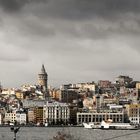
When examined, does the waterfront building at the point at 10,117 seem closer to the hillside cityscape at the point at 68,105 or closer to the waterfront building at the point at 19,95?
the hillside cityscape at the point at 68,105

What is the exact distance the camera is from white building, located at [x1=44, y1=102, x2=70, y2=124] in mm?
87994

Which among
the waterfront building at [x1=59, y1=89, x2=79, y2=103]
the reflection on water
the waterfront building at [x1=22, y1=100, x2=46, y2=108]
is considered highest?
the waterfront building at [x1=59, y1=89, x2=79, y2=103]

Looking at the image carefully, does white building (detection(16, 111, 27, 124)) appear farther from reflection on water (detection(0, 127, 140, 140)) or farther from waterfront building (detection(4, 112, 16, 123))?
reflection on water (detection(0, 127, 140, 140))

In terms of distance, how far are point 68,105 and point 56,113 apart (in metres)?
4.91

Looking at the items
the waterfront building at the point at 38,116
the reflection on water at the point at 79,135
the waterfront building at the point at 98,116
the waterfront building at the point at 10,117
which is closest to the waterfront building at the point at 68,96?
the waterfront building at the point at 10,117

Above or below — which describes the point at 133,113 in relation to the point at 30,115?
above

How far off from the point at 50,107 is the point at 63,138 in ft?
210

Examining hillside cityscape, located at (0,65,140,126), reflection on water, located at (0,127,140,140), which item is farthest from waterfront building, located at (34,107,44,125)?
reflection on water, located at (0,127,140,140)

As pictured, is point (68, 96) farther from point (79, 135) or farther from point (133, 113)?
point (79, 135)

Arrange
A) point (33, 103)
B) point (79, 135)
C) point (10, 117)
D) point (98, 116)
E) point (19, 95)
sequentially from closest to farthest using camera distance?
point (79, 135), point (98, 116), point (10, 117), point (33, 103), point (19, 95)

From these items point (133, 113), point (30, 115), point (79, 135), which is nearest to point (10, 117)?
point (30, 115)

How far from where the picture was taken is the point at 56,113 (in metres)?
89.7

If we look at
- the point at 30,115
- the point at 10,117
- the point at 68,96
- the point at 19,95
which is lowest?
the point at 10,117

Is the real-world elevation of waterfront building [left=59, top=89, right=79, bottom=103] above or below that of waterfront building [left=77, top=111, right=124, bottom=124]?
above
